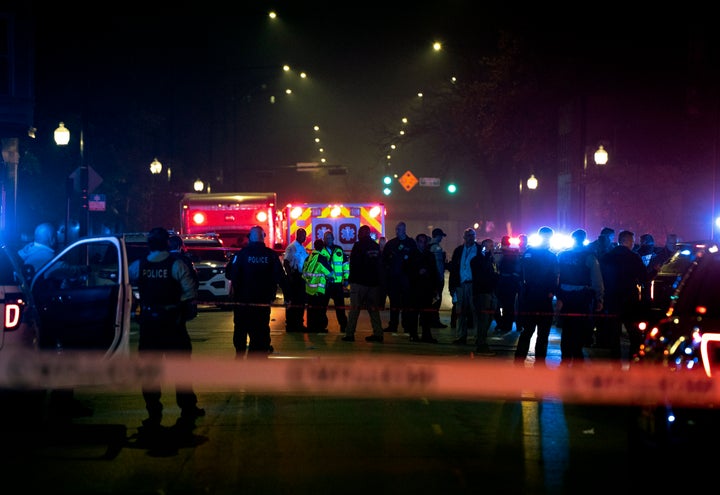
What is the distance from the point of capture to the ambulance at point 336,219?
29.9 meters

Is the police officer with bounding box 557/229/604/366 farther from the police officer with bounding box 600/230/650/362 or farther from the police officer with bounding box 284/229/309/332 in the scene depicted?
the police officer with bounding box 284/229/309/332

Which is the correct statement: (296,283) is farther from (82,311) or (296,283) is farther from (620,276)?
(82,311)

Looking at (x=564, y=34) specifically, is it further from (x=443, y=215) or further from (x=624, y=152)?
(x=443, y=215)

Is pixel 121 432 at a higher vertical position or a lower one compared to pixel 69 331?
lower

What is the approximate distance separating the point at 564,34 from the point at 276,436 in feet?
96.8

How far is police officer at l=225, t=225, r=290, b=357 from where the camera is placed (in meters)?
13.5

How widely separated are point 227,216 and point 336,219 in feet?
15.9

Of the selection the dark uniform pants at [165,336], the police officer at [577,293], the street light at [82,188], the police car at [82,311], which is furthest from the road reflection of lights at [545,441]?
the street light at [82,188]

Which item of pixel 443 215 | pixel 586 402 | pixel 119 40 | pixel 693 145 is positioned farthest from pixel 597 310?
pixel 443 215

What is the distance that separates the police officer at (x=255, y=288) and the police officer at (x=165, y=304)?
2.94 m

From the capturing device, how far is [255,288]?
44.1 feet

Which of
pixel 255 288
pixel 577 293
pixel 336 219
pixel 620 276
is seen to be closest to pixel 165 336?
pixel 255 288

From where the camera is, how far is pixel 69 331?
450 inches

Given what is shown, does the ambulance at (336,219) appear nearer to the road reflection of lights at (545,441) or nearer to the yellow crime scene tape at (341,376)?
the yellow crime scene tape at (341,376)
